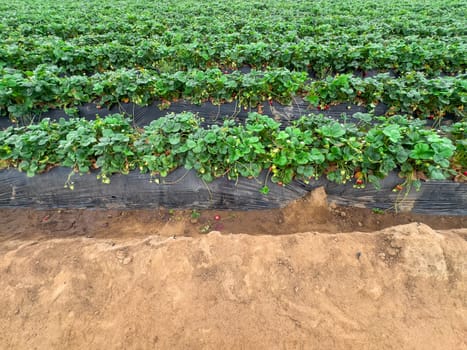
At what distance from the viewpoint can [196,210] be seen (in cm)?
280

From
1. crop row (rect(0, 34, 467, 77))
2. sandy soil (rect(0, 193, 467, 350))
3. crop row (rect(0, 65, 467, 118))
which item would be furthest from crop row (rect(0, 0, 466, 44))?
sandy soil (rect(0, 193, 467, 350))

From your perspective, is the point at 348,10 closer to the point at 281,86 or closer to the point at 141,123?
the point at 281,86

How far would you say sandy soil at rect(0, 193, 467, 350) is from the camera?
178 centimetres

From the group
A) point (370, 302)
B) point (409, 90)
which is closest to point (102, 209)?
point (370, 302)

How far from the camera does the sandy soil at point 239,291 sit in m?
1.78

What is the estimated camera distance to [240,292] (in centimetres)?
199

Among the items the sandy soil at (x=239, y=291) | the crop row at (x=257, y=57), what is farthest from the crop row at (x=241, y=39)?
the sandy soil at (x=239, y=291)

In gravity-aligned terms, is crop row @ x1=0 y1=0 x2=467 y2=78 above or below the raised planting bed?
above

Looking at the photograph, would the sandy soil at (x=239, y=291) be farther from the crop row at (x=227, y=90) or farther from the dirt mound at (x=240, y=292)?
the crop row at (x=227, y=90)

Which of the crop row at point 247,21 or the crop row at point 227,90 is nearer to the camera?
the crop row at point 227,90

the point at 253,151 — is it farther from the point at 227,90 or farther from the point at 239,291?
the point at 227,90

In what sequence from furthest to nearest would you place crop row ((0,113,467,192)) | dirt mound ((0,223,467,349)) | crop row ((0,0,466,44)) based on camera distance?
crop row ((0,0,466,44)) < crop row ((0,113,467,192)) < dirt mound ((0,223,467,349))

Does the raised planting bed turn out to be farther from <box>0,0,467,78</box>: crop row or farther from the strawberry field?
<box>0,0,467,78</box>: crop row

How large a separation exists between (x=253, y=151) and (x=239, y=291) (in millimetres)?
1313
